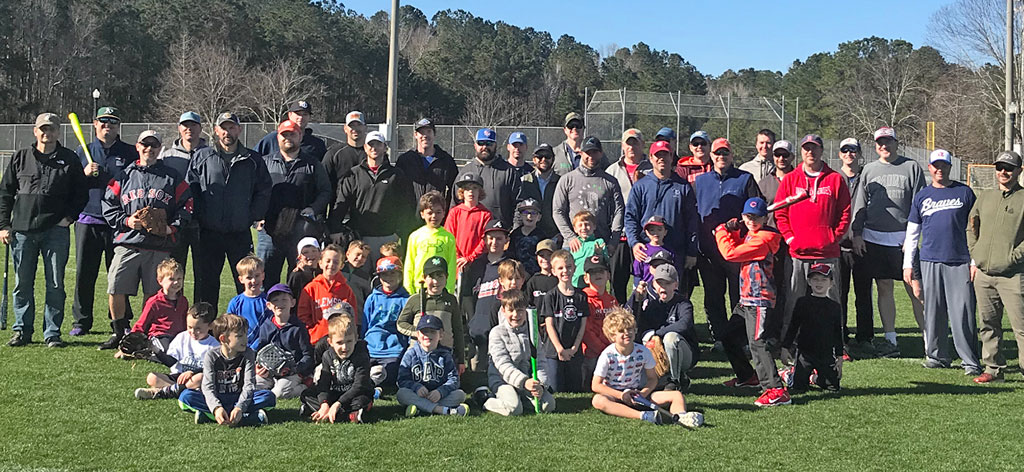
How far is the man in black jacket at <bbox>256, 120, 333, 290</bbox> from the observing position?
8.70 meters

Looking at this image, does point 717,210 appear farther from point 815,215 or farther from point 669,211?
point 815,215

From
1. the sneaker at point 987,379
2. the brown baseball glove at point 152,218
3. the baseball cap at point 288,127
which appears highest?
the baseball cap at point 288,127

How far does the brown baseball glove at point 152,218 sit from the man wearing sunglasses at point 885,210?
6.10 meters

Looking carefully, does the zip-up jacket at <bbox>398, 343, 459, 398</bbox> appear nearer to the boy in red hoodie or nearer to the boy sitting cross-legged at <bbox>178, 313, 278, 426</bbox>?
the boy sitting cross-legged at <bbox>178, 313, 278, 426</bbox>

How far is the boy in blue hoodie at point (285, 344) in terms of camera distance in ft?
22.2

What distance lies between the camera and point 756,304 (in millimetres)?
7180

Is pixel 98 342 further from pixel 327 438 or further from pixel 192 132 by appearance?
pixel 327 438

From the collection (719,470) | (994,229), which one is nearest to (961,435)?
(719,470)

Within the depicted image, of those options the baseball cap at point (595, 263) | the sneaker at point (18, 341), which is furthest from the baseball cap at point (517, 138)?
the sneaker at point (18, 341)

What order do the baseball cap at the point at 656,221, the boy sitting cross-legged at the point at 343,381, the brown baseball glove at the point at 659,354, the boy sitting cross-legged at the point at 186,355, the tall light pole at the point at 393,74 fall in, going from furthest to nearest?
the tall light pole at the point at 393,74, the baseball cap at the point at 656,221, the brown baseball glove at the point at 659,354, the boy sitting cross-legged at the point at 186,355, the boy sitting cross-legged at the point at 343,381

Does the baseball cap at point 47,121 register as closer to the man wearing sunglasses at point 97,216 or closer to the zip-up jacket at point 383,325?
the man wearing sunglasses at point 97,216

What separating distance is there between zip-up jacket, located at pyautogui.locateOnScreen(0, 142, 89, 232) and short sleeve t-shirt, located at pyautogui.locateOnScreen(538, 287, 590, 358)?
436 centimetres

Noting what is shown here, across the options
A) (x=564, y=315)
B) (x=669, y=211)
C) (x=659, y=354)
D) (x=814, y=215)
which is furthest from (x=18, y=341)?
(x=814, y=215)

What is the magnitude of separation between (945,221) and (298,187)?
18.3 feet
